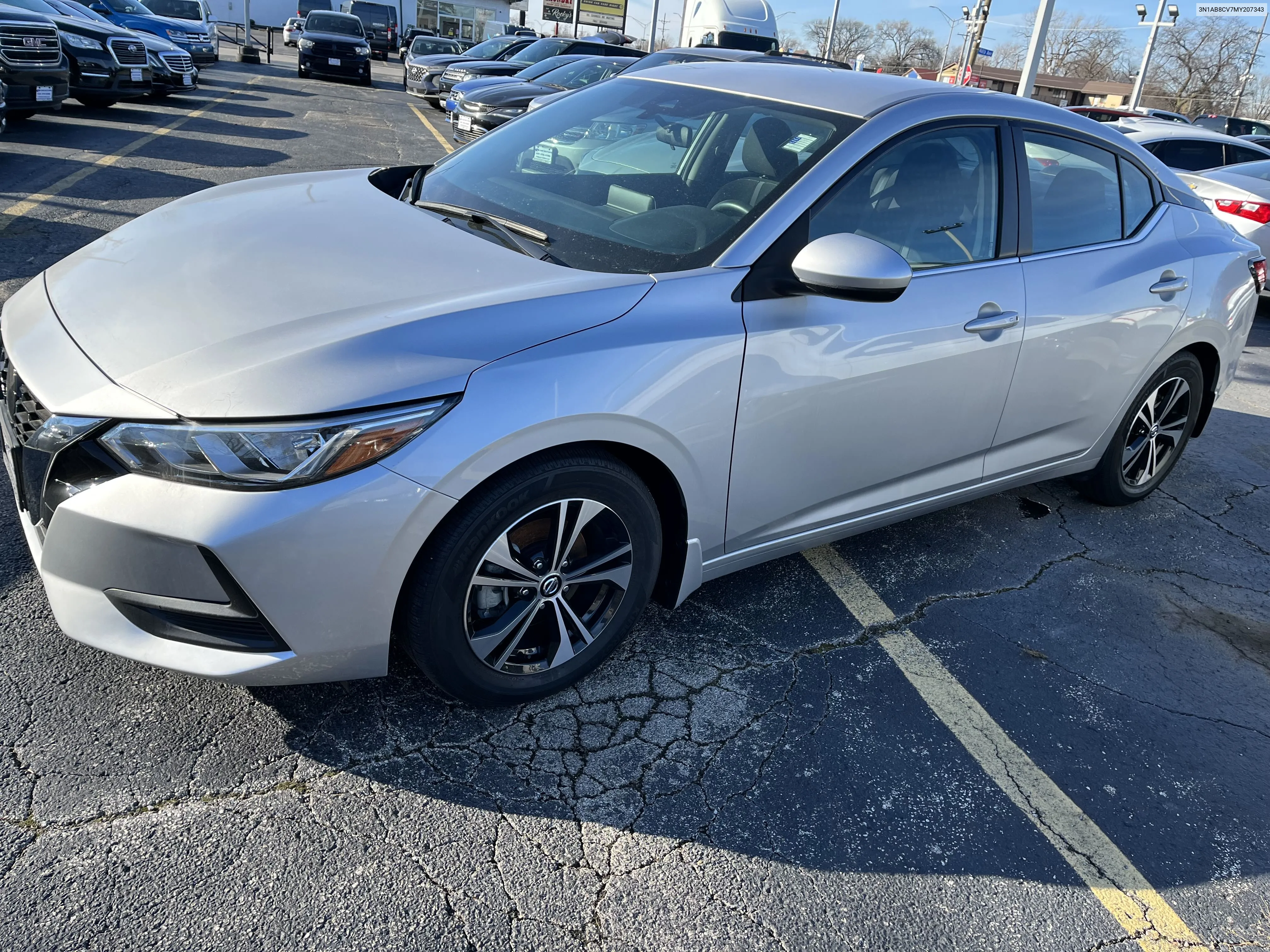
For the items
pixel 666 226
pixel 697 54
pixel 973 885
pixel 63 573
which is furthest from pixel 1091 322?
pixel 697 54

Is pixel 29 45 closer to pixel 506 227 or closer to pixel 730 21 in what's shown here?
pixel 506 227

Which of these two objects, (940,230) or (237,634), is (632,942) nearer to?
(237,634)

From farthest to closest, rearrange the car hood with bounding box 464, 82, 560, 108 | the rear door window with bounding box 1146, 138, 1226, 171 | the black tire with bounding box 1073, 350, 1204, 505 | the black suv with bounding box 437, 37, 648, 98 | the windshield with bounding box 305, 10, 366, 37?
the windshield with bounding box 305, 10, 366, 37 → the black suv with bounding box 437, 37, 648, 98 → the car hood with bounding box 464, 82, 560, 108 → the rear door window with bounding box 1146, 138, 1226, 171 → the black tire with bounding box 1073, 350, 1204, 505

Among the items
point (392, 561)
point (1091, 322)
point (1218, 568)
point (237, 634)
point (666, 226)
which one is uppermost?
point (666, 226)

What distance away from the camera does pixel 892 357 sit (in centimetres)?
293

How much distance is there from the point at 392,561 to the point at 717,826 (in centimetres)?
103

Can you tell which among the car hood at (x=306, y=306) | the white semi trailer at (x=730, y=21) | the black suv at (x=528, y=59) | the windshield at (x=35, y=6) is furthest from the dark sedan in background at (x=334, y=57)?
the car hood at (x=306, y=306)

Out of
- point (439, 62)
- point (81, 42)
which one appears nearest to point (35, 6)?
point (81, 42)

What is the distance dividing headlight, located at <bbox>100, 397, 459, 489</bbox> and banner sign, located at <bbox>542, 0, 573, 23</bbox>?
54.0 meters

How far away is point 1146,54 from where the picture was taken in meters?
33.3

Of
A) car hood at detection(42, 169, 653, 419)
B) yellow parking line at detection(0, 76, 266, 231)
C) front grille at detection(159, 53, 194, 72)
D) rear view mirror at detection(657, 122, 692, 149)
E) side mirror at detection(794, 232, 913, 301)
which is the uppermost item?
rear view mirror at detection(657, 122, 692, 149)

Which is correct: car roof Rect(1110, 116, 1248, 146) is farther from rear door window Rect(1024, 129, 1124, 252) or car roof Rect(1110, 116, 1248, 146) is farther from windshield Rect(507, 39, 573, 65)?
windshield Rect(507, 39, 573, 65)

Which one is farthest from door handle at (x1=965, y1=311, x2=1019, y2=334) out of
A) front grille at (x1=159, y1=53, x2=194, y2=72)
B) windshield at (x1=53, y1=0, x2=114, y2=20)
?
front grille at (x1=159, y1=53, x2=194, y2=72)

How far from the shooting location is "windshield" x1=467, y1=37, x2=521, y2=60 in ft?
65.6
